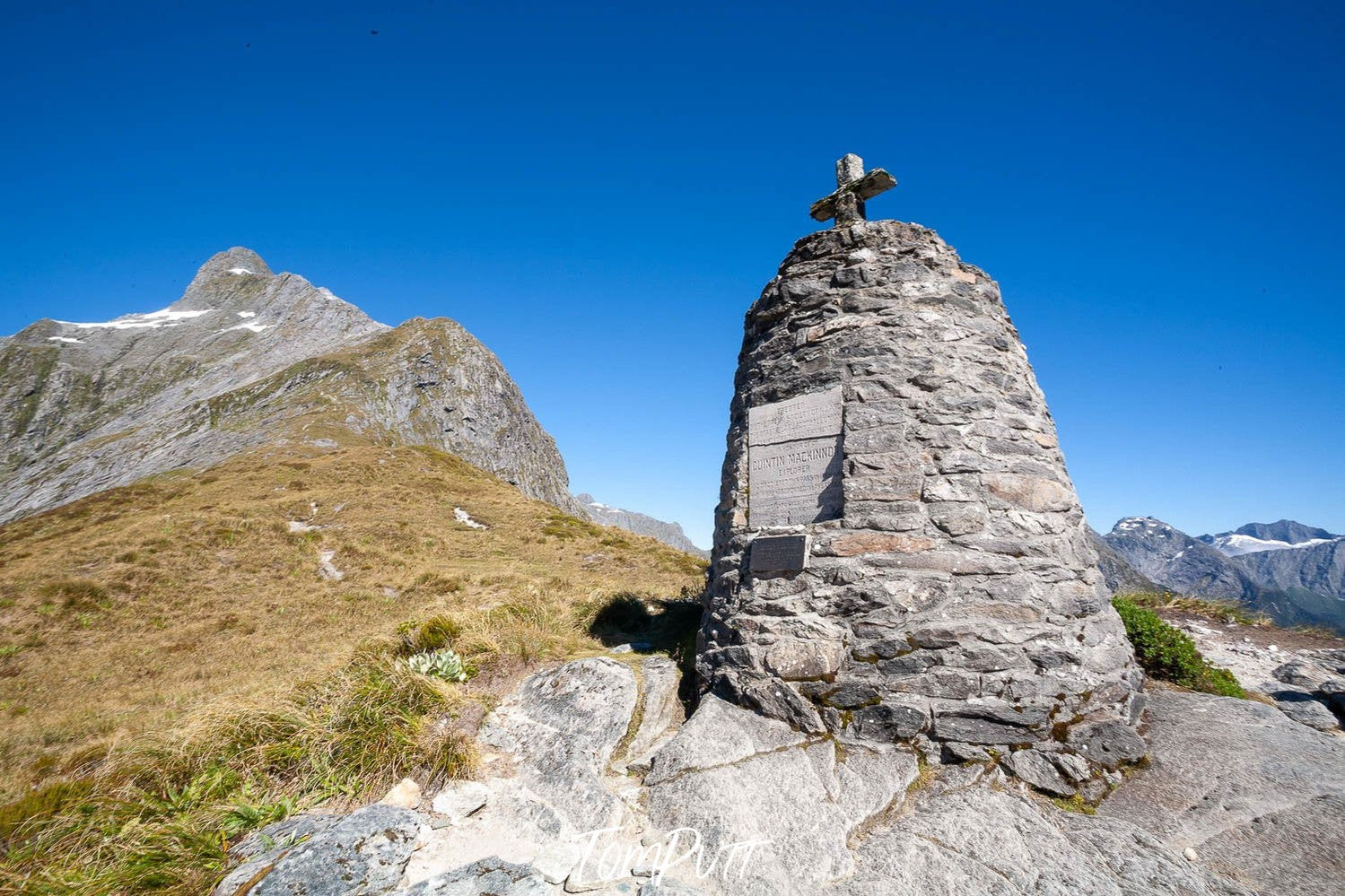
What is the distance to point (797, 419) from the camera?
7277 mm

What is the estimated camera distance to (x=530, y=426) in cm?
8262

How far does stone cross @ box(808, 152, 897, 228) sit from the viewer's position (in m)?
8.66

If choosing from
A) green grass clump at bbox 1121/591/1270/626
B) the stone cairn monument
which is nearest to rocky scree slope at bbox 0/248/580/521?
the stone cairn monument

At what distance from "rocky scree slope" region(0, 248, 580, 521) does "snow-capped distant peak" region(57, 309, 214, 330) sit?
0.71 meters

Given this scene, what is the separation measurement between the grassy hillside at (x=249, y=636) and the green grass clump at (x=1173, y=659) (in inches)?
328

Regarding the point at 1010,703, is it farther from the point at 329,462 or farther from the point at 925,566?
the point at 329,462

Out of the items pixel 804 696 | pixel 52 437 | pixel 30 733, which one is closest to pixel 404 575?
pixel 30 733

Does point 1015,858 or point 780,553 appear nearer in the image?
point 1015,858

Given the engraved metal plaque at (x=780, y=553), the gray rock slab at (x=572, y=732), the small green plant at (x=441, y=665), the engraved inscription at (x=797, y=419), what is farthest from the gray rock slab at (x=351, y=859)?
the engraved inscription at (x=797, y=419)

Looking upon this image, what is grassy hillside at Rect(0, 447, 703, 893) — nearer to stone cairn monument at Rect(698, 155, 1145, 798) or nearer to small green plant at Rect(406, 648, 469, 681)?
small green plant at Rect(406, 648, 469, 681)

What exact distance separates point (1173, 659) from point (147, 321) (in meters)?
186

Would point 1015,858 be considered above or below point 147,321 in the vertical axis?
below

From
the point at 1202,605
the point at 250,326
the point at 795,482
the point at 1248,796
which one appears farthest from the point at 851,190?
the point at 250,326

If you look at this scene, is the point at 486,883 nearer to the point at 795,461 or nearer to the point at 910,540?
the point at 910,540
